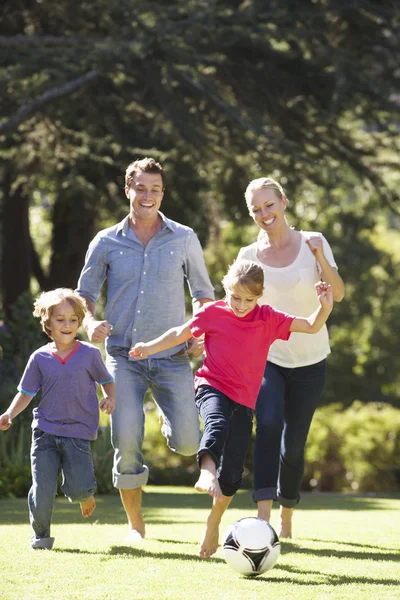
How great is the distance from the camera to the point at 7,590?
4680 mm

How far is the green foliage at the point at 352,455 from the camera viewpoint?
18609 millimetres

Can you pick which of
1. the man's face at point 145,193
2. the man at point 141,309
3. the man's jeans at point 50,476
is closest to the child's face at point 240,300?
the man at point 141,309

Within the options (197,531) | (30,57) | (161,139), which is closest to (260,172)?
(161,139)

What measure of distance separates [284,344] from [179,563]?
1684 millimetres

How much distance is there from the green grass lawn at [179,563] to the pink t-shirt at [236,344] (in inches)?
37.7

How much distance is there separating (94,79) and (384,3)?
149 inches

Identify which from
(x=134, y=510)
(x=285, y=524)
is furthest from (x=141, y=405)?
(x=285, y=524)

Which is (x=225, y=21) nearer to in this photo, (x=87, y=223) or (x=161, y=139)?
(x=161, y=139)

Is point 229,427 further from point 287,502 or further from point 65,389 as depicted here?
point 287,502

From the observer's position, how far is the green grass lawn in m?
4.70

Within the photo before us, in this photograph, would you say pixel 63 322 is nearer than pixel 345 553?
Yes

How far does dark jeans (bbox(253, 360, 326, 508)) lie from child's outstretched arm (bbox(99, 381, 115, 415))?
0.96 metres

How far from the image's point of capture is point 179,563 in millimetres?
5492

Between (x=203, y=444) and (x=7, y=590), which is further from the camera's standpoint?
(x=203, y=444)
